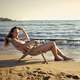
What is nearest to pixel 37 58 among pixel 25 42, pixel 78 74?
pixel 25 42

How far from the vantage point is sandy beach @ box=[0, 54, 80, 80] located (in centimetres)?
343

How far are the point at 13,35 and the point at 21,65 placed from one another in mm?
612

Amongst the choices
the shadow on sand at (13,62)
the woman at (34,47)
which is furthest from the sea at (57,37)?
the shadow on sand at (13,62)

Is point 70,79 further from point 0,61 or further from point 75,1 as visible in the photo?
point 75,1

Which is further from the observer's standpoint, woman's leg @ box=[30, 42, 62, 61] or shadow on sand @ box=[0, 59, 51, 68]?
woman's leg @ box=[30, 42, 62, 61]

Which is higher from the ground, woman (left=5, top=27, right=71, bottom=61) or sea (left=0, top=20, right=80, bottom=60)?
woman (left=5, top=27, right=71, bottom=61)

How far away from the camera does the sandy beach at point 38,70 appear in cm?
343

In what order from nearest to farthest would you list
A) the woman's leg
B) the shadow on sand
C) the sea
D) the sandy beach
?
the sandy beach → the shadow on sand → the woman's leg → the sea

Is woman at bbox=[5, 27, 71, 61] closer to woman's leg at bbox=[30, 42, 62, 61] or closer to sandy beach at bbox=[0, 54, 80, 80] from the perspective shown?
woman's leg at bbox=[30, 42, 62, 61]

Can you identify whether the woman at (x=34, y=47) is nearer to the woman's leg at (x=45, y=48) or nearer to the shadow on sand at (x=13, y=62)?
the woman's leg at (x=45, y=48)

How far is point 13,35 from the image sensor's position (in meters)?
4.54

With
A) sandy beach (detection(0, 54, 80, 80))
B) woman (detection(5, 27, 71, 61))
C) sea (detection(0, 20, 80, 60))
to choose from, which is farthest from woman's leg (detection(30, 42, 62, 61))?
sea (detection(0, 20, 80, 60))

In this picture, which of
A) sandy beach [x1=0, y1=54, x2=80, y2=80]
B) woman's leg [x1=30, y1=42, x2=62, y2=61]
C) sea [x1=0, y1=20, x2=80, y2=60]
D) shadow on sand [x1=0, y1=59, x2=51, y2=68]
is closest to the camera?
sandy beach [x1=0, y1=54, x2=80, y2=80]

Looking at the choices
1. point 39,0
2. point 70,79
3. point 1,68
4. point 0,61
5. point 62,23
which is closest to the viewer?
point 70,79
